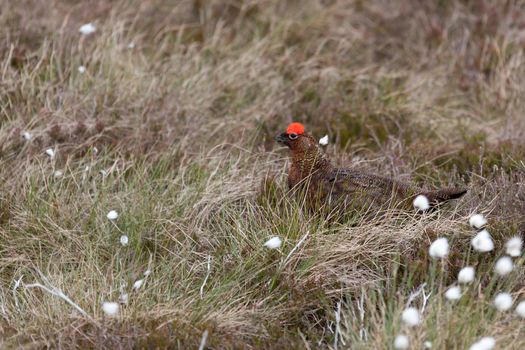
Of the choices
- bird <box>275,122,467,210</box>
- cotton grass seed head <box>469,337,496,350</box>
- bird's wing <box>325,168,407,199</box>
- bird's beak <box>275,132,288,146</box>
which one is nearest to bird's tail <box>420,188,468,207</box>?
bird <box>275,122,467,210</box>

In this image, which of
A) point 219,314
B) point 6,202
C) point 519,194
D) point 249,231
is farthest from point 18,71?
point 519,194

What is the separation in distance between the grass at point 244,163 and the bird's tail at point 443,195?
8 centimetres

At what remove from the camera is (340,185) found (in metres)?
5.09

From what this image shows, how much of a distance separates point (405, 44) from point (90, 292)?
4625 mm

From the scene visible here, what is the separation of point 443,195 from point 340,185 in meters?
0.59

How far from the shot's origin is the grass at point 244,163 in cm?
417

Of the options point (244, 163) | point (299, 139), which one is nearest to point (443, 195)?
point (299, 139)

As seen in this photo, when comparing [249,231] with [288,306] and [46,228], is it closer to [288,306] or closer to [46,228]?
[288,306]

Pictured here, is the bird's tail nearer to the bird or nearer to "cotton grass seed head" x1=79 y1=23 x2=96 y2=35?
the bird

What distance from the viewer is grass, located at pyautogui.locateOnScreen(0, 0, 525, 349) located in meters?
4.17

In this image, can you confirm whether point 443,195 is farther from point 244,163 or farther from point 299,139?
point 244,163

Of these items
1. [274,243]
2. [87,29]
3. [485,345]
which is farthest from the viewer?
[87,29]

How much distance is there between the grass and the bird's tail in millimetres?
77

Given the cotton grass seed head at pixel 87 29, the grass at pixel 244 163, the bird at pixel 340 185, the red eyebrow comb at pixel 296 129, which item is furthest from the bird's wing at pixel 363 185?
the cotton grass seed head at pixel 87 29
